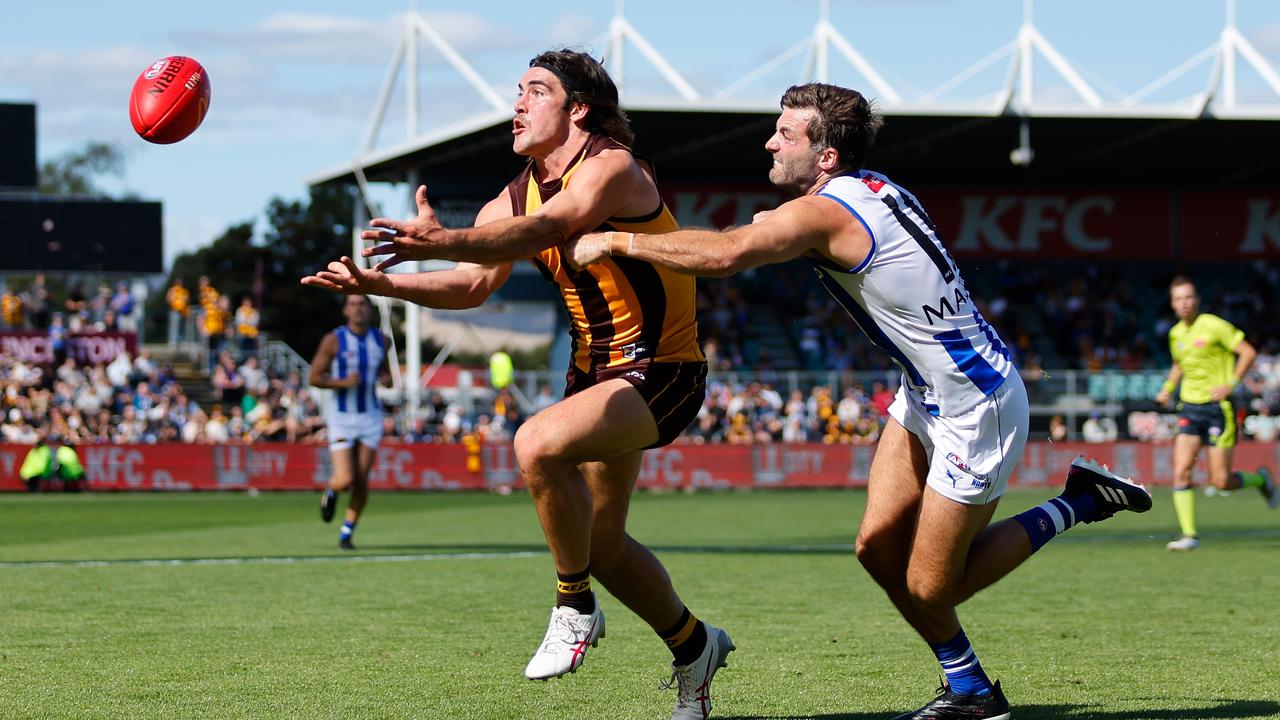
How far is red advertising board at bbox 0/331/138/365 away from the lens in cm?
3431

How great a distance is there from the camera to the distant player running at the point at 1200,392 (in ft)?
43.7

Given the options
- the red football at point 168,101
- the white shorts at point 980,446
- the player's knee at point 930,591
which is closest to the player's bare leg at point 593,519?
the player's knee at point 930,591

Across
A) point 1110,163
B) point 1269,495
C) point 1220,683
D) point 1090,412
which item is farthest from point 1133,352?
point 1220,683

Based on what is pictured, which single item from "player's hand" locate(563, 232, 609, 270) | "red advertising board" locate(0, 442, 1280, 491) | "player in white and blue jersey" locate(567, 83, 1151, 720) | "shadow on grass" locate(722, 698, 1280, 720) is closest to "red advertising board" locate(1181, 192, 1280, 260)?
"red advertising board" locate(0, 442, 1280, 491)

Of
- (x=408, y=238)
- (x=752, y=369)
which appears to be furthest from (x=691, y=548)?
(x=752, y=369)

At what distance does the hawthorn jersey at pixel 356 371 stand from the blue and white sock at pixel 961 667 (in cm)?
945

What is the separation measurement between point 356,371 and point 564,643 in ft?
30.3

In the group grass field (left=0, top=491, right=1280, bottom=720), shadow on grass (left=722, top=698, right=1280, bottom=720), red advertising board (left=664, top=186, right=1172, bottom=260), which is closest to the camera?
shadow on grass (left=722, top=698, right=1280, bottom=720)

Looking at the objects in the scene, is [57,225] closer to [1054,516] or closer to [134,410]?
[134,410]

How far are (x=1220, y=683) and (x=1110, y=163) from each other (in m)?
34.3

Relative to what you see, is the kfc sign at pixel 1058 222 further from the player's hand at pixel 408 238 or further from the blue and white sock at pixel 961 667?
the player's hand at pixel 408 238

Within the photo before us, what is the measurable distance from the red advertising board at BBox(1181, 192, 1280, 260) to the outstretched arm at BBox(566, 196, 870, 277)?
3824 cm

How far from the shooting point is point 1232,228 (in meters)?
40.5

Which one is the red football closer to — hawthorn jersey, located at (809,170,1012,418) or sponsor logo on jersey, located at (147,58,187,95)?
sponsor logo on jersey, located at (147,58,187,95)
